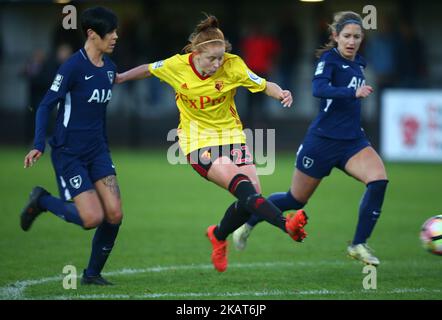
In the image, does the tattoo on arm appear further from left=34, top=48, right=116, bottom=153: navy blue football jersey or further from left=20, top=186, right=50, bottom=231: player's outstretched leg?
left=20, top=186, right=50, bottom=231: player's outstretched leg

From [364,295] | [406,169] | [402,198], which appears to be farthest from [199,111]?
[406,169]

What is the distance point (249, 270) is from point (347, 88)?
1869mm

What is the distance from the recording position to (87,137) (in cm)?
719

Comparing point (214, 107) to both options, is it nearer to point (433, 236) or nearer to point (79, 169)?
point (79, 169)

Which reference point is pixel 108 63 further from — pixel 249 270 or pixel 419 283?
pixel 419 283

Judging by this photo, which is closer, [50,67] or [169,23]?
[50,67]

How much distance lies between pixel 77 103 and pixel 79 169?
52cm

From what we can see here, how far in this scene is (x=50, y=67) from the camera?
19.1 meters

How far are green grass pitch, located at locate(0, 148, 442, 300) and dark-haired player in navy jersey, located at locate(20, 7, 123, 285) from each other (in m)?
0.55

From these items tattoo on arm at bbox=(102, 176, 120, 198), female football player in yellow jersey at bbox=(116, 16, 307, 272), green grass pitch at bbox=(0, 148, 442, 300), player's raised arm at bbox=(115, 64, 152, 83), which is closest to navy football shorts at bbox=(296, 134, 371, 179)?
female football player in yellow jersey at bbox=(116, 16, 307, 272)

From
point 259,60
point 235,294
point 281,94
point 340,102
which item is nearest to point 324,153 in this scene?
point 340,102

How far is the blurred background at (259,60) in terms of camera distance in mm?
17781

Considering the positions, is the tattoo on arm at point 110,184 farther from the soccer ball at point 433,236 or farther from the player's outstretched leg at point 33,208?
the soccer ball at point 433,236

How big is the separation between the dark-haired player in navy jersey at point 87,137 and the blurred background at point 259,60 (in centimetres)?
1114
